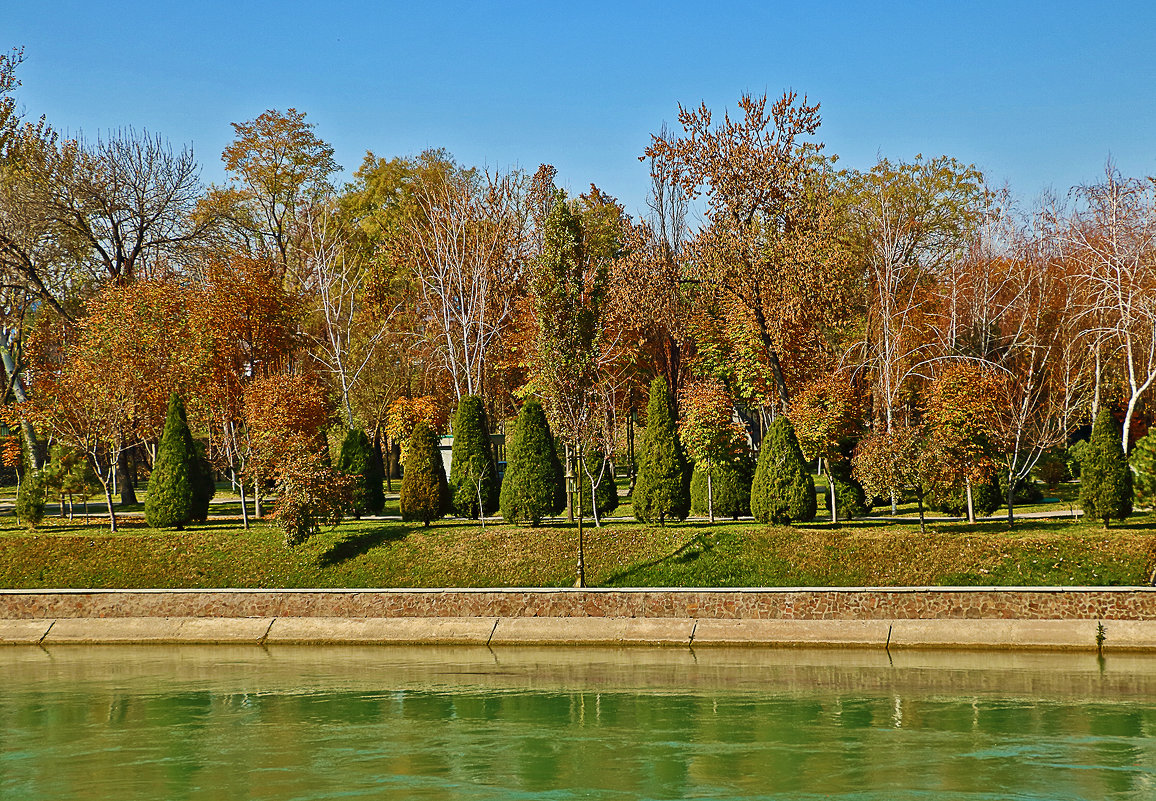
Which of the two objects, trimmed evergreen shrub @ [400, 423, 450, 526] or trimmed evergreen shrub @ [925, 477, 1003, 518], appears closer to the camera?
trimmed evergreen shrub @ [925, 477, 1003, 518]

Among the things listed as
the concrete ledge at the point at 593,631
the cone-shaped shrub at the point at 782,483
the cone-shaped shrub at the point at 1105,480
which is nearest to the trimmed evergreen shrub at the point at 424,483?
the concrete ledge at the point at 593,631

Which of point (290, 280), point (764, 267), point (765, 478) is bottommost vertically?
point (765, 478)

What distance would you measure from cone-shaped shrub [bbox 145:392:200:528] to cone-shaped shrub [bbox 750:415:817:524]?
13.5 meters

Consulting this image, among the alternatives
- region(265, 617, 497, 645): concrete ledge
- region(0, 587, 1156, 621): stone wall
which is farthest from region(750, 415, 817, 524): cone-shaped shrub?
region(265, 617, 497, 645): concrete ledge

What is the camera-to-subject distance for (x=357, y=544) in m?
23.6

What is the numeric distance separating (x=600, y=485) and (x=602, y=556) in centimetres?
380

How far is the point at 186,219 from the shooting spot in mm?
40812

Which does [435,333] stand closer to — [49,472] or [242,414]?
[242,414]

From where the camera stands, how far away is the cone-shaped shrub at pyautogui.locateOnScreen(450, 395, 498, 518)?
25641 millimetres

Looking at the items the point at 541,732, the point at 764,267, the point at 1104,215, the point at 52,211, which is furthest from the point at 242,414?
the point at 1104,215

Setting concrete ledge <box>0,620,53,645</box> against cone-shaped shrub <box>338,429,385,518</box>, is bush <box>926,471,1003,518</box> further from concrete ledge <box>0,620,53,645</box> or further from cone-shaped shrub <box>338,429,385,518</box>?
concrete ledge <box>0,620,53,645</box>

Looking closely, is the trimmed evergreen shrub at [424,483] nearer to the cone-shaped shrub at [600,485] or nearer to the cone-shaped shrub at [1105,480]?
the cone-shaped shrub at [600,485]

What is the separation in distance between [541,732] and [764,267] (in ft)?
53.1

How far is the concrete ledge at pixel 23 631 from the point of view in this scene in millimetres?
21172
